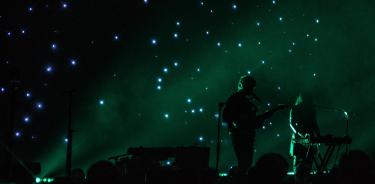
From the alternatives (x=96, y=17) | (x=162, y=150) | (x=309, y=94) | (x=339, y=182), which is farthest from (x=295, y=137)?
(x=339, y=182)

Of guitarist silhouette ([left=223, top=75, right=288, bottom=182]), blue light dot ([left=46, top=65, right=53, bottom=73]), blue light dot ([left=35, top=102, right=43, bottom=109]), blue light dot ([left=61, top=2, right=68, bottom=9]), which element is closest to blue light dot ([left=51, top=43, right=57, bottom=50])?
blue light dot ([left=46, top=65, right=53, bottom=73])

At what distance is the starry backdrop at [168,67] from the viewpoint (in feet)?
29.2

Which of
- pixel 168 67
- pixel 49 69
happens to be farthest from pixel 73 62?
pixel 168 67

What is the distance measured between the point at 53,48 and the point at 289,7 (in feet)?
21.2

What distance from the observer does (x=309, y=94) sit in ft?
28.4

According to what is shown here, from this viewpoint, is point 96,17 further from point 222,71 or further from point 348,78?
point 348,78

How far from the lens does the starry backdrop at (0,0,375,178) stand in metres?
8.91

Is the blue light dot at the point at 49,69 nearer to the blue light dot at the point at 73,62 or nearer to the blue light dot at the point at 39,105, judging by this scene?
the blue light dot at the point at 73,62

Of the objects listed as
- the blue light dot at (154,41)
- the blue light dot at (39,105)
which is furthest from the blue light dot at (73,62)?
the blue light dot at (154,41)

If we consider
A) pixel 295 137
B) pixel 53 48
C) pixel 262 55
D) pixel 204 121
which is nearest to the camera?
pixel 295 137

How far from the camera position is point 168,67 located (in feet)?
34.9

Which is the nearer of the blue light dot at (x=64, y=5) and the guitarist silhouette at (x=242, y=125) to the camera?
the guitarist silhouette at (x=242, y=125)

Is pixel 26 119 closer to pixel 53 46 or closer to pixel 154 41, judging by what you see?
pixel 53 46

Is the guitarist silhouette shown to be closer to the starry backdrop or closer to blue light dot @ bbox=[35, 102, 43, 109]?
the starry backdrop
